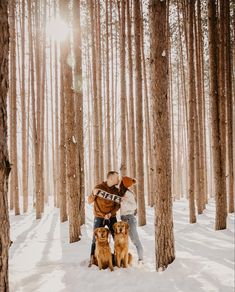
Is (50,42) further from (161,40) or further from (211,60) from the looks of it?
(161,40)

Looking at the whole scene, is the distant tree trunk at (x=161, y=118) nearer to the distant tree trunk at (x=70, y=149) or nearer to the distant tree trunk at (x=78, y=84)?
the distant tree trunk at (x=70, y=149)

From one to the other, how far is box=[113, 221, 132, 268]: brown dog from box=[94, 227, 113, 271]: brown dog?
0.12 metres

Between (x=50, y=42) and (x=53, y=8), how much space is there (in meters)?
1.35

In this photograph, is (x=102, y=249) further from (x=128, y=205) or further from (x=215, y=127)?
(x=215, y=127)

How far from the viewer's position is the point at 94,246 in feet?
17.3

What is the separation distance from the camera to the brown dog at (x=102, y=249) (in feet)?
16.1

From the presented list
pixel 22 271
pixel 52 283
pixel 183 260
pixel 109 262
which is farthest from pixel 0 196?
pixel 183 260

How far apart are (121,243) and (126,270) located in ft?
1.35

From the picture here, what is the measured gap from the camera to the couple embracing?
523 centimetres

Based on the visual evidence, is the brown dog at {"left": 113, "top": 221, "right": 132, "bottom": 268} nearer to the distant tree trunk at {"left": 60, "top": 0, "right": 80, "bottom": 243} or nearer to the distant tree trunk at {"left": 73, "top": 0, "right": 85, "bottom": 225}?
the distant tree trunk at {"left": 60, "top": 0, "right": 80, "bottom": 243}

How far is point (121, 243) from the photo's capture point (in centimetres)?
493

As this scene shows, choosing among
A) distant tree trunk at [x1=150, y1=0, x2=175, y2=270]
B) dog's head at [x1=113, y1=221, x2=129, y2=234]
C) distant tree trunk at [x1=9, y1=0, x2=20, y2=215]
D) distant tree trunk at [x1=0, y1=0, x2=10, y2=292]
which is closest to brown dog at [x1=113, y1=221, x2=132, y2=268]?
dog's head at [x1=113, y1=221, x2=129, y2=234]

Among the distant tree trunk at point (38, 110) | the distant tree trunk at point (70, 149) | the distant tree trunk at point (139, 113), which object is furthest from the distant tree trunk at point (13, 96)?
the distant tree trunk at point (70, 149)

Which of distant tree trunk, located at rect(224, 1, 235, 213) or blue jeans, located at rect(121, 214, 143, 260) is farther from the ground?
distant tree trunk, located at rect(224, 1, 235, 213)
